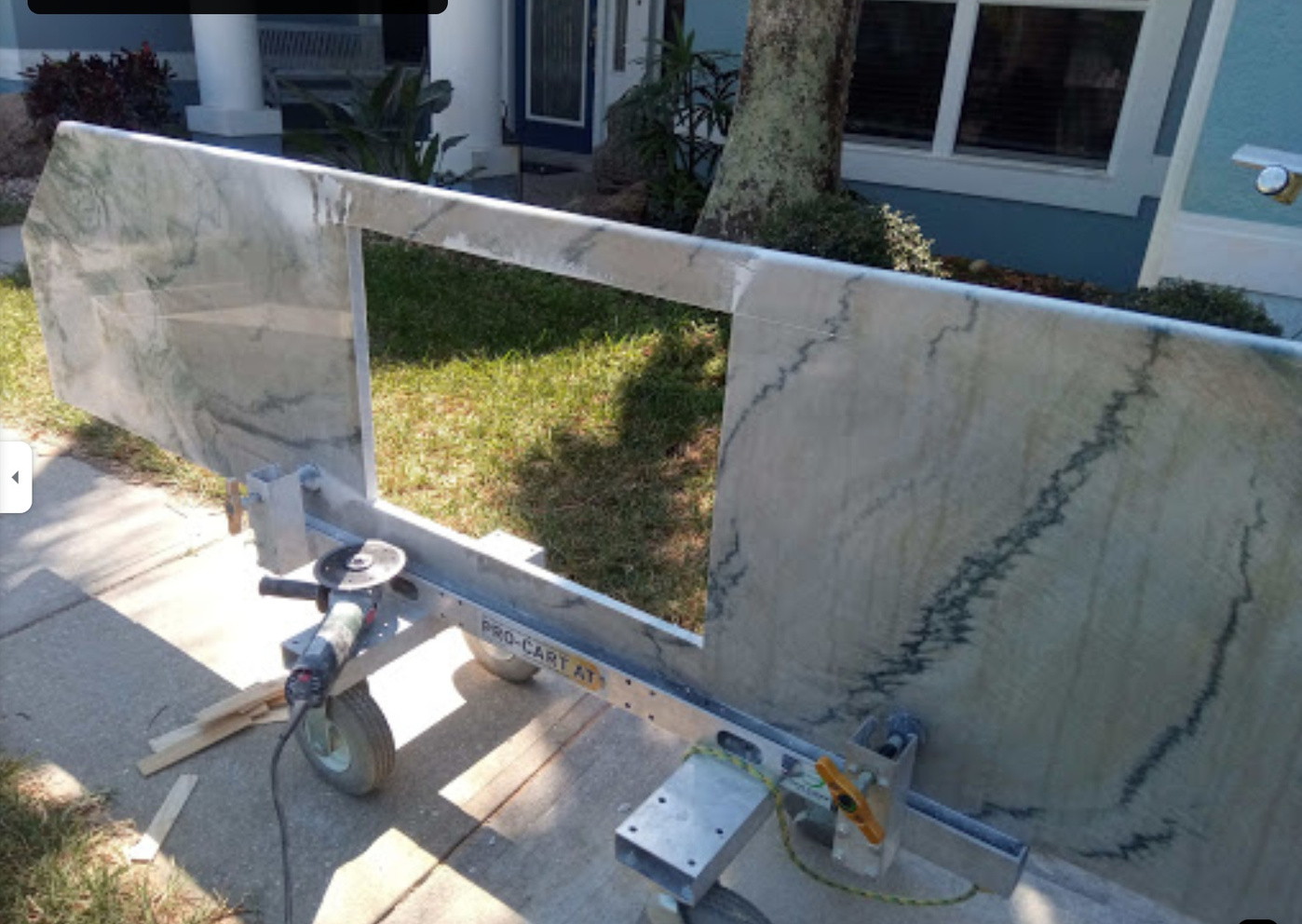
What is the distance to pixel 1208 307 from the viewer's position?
4.13 m

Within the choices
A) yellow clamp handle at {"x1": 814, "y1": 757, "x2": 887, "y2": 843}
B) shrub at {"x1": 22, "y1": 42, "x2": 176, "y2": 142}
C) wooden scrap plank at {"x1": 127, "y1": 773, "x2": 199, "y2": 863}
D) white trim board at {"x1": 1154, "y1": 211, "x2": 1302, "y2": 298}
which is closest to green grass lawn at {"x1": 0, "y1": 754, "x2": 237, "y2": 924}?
wooden scrap plank at {"x1": 127, "y1": 773, "x2": 199, "y2": 863}

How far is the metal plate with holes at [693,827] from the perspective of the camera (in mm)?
1630

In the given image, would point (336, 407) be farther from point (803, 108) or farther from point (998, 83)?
point (998, 83)

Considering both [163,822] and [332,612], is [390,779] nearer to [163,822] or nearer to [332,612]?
[163,822]

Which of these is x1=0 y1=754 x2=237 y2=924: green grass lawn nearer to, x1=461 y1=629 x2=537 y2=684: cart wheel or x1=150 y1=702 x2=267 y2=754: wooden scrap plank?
x1=150 y1=702 x2=267 y2=754: wooden scrap plank

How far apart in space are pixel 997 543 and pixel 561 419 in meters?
3.16

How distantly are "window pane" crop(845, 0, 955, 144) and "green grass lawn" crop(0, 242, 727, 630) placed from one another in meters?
3.04

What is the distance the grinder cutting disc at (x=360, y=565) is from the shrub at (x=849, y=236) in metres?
3.42

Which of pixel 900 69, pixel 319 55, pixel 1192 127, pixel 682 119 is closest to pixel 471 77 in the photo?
pixel 682 119

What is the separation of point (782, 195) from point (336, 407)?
4.39m

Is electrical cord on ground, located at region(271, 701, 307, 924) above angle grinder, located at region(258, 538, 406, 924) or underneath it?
underneath

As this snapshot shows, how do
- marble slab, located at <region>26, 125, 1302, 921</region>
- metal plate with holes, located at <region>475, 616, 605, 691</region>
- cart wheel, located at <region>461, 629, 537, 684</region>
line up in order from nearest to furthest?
marble slab, located at <region>26, 125, 1302, 921</region> → metal plate with holes, located at <region>475, 616, 605, 691</region> → cart wheel, located at <region>461, 629, 537, 684</region>

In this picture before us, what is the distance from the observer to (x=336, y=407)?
2217 mm

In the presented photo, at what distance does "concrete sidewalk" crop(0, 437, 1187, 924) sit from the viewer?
7.29 ft
